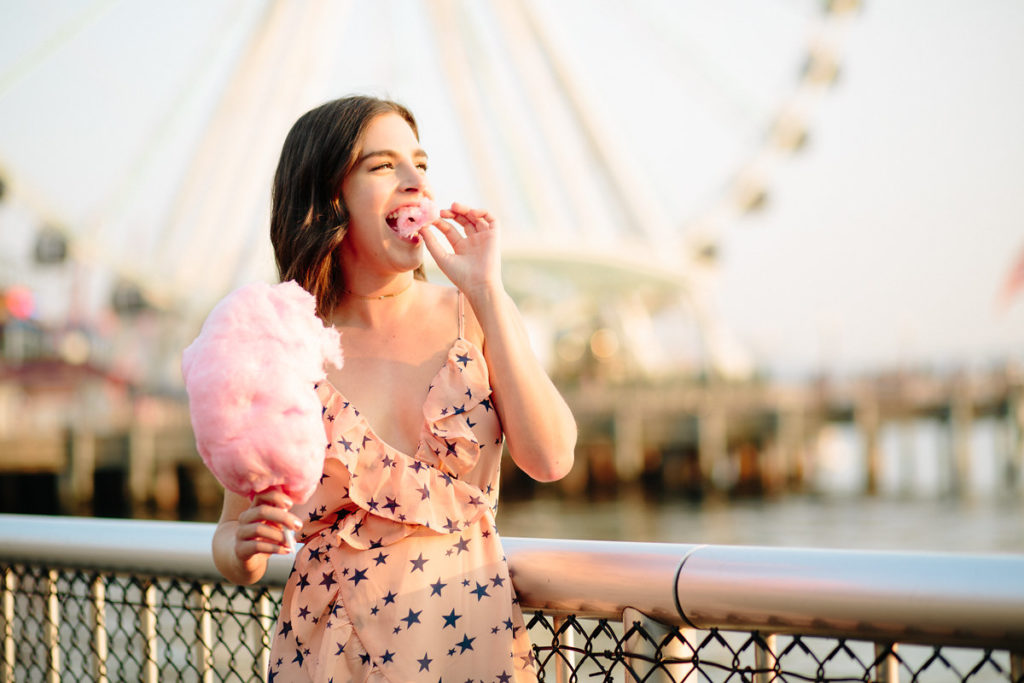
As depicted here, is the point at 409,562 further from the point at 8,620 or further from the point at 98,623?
the point at 8,620

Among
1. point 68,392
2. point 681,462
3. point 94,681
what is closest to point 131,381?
point 68,392

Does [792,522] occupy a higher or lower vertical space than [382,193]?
lower

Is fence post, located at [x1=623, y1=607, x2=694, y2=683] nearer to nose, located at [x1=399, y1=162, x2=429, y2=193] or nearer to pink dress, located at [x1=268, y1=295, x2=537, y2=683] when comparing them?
pink dress, located at [x1=268, y1=295, x2=537, y2=683]

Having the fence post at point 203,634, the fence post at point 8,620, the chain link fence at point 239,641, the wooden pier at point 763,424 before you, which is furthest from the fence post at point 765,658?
the wooden pier at point 763,424

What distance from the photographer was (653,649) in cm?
152

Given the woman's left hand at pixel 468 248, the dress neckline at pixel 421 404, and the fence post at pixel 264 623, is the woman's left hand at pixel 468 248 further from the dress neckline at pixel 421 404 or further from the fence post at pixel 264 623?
the fence post at pixel 264 623

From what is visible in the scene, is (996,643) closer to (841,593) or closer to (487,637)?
(841,593)

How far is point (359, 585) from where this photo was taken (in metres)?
1.54

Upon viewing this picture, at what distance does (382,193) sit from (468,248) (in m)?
0.15

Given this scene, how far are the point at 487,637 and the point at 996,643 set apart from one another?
64 cm

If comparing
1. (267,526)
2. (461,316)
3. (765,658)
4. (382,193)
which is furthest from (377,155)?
(765,658)

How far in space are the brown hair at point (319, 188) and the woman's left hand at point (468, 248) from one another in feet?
0.46

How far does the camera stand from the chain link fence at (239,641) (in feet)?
4.76

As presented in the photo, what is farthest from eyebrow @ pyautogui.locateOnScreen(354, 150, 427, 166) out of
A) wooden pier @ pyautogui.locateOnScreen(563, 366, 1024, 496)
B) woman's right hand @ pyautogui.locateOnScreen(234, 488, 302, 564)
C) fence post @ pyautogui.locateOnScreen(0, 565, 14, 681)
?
wooden pier @ pyautogui.locateOnScreen(563, 366, 1024, 496)
